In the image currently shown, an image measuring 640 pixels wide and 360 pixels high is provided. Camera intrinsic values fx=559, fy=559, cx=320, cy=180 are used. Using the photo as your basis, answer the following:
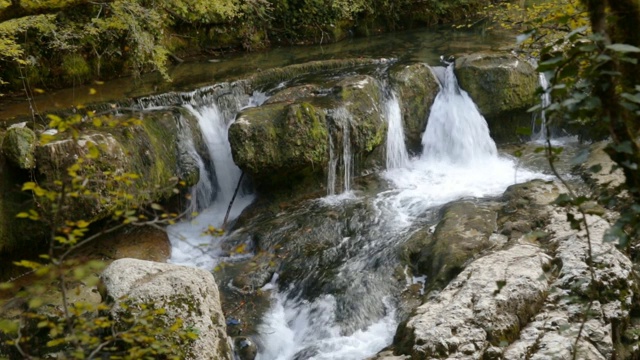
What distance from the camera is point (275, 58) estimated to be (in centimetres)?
1155

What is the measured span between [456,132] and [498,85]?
1.17 m

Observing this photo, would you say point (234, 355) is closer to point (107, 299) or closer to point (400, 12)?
point (107, 299)

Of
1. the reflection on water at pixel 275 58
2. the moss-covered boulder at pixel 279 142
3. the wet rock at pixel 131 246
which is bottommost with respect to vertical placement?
the wet rock at pixel 131 246

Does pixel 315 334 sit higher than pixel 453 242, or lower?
lower

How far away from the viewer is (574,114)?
1928mm

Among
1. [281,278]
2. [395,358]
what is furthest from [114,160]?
[395,358]

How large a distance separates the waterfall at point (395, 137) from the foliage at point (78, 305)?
4.35 meters

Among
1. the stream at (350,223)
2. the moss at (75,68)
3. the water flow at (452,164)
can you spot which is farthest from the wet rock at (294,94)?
the moss at (75,68)

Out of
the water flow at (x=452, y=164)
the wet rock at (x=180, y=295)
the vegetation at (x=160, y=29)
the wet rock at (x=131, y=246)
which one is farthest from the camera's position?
the vegetation at (x=160, y=29)

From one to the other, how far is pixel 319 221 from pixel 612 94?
5.87 meters

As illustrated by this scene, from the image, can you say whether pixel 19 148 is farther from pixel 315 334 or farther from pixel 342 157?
pixel 342 157

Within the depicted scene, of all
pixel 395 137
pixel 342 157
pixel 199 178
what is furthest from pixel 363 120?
pixel 199 178

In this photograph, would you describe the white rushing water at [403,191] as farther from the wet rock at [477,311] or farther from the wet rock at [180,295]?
the wet rock at [180,295]

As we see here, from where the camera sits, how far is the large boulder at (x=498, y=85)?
1002 cm
